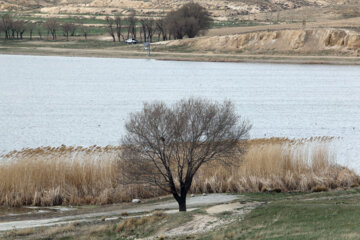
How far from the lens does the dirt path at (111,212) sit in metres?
20.2

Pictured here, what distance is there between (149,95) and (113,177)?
108 ft

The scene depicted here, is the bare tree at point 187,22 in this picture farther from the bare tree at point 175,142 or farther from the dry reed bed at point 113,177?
the bare tree at point 175,142

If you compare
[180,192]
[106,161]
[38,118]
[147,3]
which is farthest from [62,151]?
[147,3]

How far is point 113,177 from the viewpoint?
2509 cm

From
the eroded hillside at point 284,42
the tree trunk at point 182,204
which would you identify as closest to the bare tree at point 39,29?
the eroded hillside at point 284,42

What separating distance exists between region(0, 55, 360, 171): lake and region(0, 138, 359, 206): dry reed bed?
431 centimetres

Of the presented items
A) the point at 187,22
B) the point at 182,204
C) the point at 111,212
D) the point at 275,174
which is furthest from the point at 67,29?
the point at 182,204

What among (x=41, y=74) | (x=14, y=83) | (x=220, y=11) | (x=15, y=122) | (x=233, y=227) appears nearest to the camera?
(x=233, y=227)

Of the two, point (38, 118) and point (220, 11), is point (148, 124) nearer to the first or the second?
point (38, 118)

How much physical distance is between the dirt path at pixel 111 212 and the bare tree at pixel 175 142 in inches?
35.2

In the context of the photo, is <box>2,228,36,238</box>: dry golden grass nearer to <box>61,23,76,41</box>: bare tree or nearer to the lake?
the lake

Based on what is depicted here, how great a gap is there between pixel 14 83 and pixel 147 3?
12105 cm

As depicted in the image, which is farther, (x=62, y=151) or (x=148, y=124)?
(x=62, y=151)

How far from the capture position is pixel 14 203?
76.7ft
